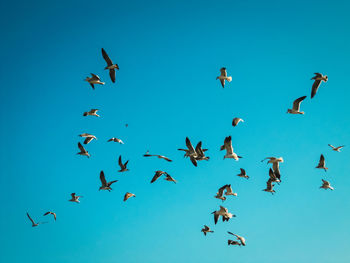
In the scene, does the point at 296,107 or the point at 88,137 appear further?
the point at 88,137

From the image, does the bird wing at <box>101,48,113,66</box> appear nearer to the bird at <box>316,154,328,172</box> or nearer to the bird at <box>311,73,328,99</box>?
the bird at <box>311,73,328,99</box>

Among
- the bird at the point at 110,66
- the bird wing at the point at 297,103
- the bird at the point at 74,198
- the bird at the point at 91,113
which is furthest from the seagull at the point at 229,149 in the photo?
the bird at the point at 74,198

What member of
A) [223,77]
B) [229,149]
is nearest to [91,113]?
[223,77]

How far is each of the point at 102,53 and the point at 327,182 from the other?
20.9 metres

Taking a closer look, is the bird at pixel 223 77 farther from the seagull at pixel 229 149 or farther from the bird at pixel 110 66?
the bird at pixel 110 66

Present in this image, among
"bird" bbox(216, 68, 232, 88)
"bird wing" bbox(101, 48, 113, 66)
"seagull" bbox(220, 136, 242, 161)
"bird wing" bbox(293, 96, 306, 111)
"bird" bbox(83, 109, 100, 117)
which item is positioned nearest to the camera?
"seagull" bbox(220, 136, 242, 161)

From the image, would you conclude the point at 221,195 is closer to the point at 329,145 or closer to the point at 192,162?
the point at 192,162

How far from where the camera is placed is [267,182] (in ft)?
104

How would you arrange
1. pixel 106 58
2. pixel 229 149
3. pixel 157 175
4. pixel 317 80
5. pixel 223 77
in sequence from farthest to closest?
pixel 223 77 < pixel 157 175 < pixel 317 80 < pixel 106 58 < pixel 229 149

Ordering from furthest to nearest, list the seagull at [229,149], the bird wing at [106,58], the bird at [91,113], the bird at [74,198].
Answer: the bird at [74,198], the bird at [91,113], the bird wing at [106,58], the seagull at [229,149]

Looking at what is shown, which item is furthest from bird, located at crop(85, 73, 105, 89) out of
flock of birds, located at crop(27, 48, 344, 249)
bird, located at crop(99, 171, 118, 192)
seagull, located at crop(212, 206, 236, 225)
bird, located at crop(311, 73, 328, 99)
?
bird, located at crop(311, 73, 328, 99)

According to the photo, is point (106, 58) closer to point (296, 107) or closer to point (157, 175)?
point (157, 175)

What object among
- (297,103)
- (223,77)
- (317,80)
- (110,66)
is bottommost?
(297,103)

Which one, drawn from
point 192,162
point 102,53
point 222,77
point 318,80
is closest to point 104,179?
point 192,162
